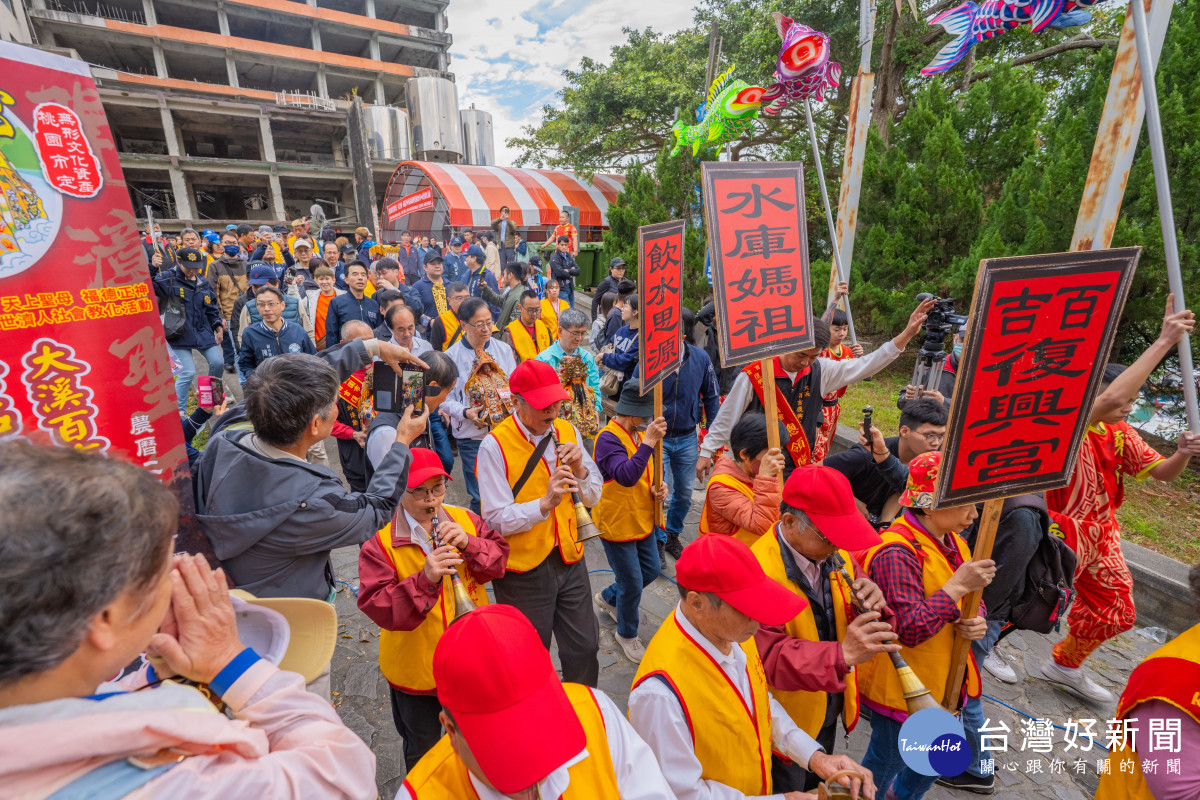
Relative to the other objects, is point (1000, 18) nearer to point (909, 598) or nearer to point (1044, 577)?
point (1044, 577)

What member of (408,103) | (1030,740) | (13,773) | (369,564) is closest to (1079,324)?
(1030,740)

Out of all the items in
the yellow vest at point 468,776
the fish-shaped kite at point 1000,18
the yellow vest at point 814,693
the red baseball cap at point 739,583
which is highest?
the fish-shaped kite at point 1000,18

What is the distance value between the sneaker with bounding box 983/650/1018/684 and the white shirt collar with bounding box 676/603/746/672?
2630 mm

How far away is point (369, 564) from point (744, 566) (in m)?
1.43

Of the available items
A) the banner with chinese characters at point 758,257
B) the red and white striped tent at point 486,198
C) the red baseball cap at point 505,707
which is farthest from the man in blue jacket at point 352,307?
the red and white striped tent at point 486,198

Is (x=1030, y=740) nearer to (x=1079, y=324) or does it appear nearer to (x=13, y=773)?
(x=1079, y=324)

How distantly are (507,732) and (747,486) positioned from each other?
2.03m

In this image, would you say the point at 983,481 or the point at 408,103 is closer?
the point at 983,481

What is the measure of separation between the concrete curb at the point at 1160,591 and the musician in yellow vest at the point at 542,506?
13.5 feet

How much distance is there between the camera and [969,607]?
2.20 metres

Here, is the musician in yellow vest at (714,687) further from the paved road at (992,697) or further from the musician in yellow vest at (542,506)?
the paved road at (992,697)

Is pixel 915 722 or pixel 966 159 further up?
pixel 966 159

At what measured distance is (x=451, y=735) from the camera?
1.36 metres

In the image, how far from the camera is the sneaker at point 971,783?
2.78 metres
